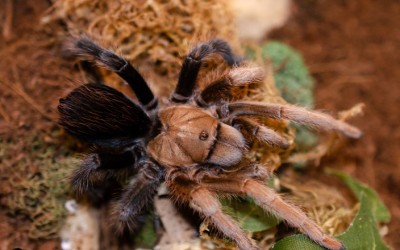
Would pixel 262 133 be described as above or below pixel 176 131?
above

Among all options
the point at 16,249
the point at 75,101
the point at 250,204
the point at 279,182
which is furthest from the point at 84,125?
the point at 279,182

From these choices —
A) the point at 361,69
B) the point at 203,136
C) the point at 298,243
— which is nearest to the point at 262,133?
the point at 203,136

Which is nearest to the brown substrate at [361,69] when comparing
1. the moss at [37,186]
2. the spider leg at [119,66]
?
the spider leg at [119,66]

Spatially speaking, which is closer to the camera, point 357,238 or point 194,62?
point 357,238

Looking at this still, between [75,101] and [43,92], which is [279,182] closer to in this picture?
[75,101]

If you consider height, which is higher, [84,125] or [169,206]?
[84,125]

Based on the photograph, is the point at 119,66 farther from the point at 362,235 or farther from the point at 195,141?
the point at 362,235

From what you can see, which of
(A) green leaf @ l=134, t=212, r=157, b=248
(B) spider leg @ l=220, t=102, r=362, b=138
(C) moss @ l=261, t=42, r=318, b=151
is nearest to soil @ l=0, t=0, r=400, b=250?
(C) moss @ l=261, t=42, r=318, b=151
